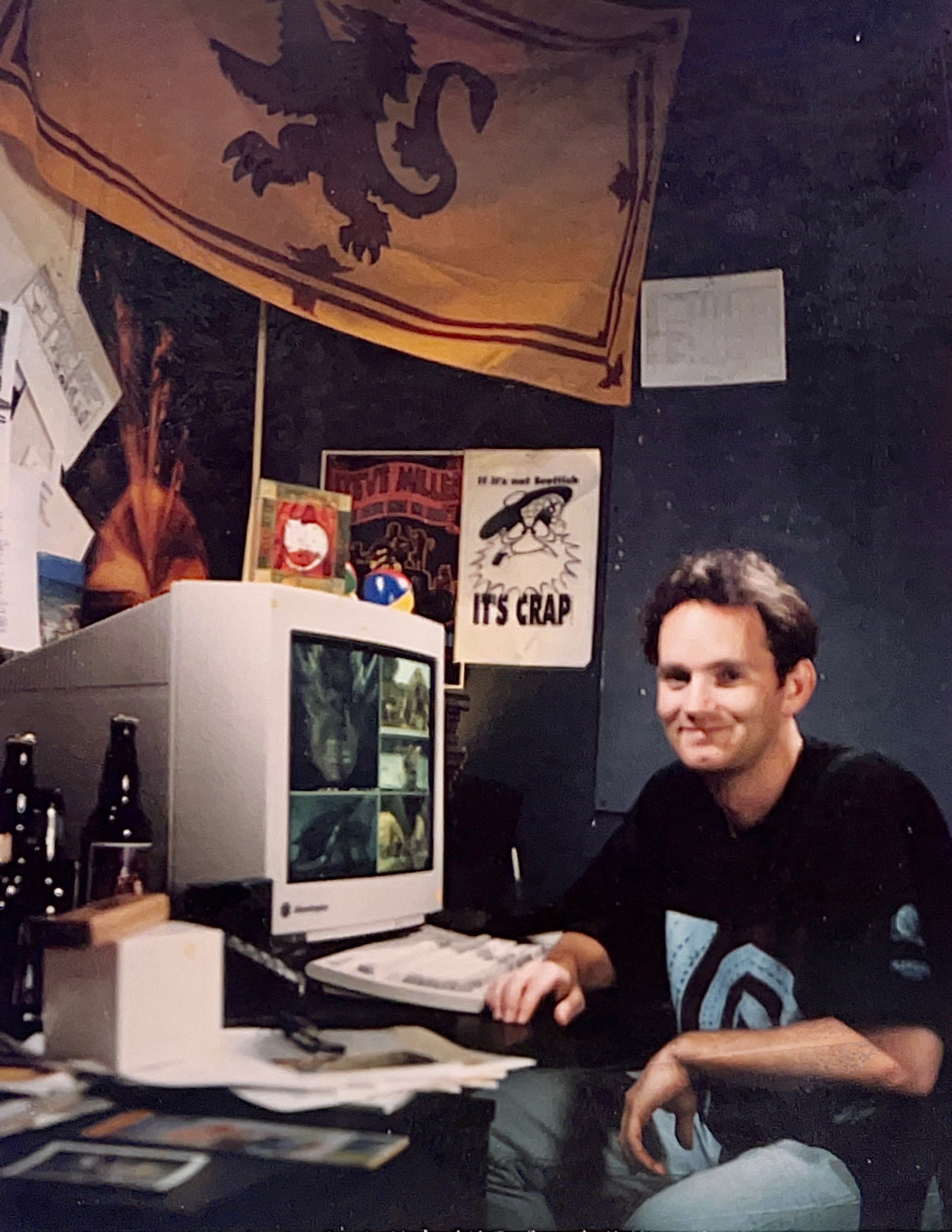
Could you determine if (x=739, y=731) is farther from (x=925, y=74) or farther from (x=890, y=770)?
(x=925, y=74)

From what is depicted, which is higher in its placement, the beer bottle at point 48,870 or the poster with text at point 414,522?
the poster with text at point 414,522

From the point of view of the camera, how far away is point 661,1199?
1500 mm

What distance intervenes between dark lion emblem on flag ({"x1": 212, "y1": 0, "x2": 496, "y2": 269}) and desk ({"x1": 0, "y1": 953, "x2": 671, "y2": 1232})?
114 centimetres

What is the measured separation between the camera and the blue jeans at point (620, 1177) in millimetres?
1487

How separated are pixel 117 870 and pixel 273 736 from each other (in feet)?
1.01

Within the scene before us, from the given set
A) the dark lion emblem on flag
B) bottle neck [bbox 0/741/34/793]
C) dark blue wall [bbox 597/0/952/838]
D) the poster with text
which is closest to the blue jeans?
dark blue wall [bbox 597/0/952/838]

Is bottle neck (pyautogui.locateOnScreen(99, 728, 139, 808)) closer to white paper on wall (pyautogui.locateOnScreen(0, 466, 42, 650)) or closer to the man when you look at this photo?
white paper on wall (pyautogui.locateOnScreen(0, 466, 42, 650))

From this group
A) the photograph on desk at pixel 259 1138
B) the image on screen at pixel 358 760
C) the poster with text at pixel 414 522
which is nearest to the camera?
the photograph on desk at pixel 259 1138

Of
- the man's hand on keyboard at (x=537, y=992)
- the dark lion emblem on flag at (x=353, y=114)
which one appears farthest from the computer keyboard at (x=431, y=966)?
the dark lion emblem on flag at (x=353, y=114)

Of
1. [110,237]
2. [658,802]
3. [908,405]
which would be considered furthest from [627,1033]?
[110,237]

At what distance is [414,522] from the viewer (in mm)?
1663

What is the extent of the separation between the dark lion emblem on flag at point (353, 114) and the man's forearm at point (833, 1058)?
4.23ft

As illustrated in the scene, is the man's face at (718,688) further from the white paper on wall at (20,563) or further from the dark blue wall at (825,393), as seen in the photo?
the white paper on wall at (20,563)

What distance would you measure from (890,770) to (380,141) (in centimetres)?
121
